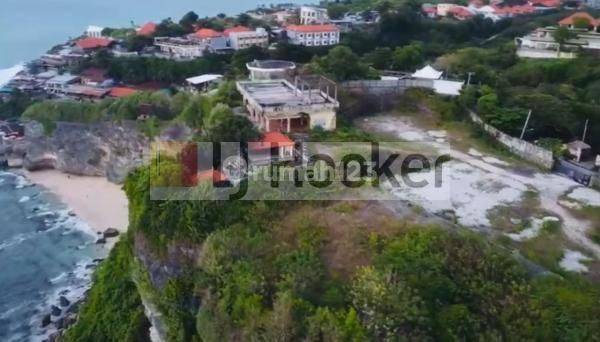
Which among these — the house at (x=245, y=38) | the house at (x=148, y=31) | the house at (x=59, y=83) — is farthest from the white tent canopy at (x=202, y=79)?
the house at (x=148, y=31)

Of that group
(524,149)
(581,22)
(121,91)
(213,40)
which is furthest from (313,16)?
(524,149)

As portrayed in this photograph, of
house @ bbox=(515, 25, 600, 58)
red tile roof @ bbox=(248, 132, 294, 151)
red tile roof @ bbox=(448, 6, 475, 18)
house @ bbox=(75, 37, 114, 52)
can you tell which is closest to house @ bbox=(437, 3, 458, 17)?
red tile roof @ bbox=(448, 6, 475, 18)

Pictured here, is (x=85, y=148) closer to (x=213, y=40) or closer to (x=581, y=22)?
(x=213, y=40)

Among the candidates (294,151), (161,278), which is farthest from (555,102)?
(161,278)

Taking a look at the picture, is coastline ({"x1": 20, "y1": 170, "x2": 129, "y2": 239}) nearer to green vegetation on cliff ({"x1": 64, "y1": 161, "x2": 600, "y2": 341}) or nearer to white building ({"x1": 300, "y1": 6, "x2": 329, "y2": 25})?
green vegetation on cliff ({"x1": 64, "y1": 161, "x2": 600, "y2": 341})

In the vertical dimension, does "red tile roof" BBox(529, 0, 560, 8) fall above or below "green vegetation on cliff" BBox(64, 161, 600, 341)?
above

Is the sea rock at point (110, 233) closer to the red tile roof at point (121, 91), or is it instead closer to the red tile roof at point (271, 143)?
the red tile roof at point (121, 91)
